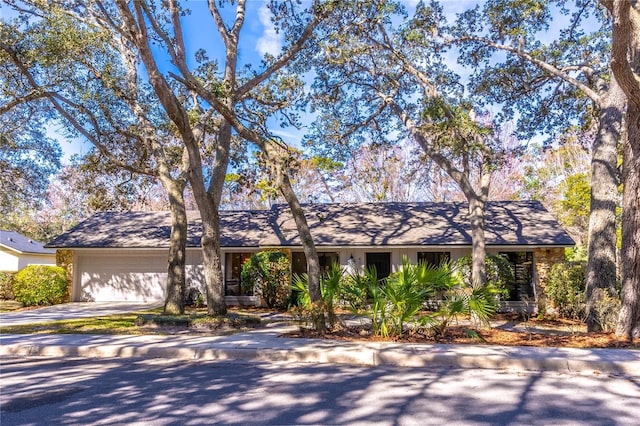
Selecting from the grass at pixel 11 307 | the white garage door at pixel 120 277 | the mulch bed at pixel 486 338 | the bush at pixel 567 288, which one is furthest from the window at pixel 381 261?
the grass at pixel 11 307

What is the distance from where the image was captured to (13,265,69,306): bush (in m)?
19.0

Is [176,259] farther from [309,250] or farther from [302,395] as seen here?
[302,395]

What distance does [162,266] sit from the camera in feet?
70.2

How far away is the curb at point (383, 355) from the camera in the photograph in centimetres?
744

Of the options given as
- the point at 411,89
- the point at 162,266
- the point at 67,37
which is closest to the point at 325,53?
the point at 411,89

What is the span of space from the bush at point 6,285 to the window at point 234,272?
34.7ft

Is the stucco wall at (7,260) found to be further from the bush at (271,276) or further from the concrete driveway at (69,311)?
the bush at (271,276)

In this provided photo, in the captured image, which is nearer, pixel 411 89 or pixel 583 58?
pixel 583 58

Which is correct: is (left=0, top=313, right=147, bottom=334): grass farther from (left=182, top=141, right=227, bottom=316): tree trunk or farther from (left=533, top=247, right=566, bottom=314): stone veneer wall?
(left=533, top=247, right=566, bottom=314): stone veneer wall

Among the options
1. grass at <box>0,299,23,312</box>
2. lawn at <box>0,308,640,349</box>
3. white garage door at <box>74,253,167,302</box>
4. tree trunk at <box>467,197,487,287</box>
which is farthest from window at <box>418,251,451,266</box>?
grass at <box>0,299,23,312</box>

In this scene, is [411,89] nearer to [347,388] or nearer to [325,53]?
[325,53]

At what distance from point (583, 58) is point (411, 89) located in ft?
18.3

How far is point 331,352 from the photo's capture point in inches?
326

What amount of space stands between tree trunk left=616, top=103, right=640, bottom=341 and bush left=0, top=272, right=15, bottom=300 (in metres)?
24.3
